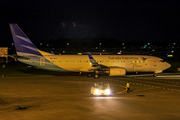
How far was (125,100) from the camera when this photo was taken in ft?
67.8

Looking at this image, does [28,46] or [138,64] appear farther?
[138,64]

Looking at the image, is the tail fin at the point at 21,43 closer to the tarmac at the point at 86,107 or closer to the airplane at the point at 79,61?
the airplane at the point at 79,61

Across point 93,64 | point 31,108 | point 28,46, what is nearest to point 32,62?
point 28,46

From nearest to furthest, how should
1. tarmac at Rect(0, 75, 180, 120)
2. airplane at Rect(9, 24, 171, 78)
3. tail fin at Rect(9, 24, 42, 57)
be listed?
tarmac at Rect(0, 75, 180, 120)
tail fin at Rect(9, 24, 42, 57)
airplane at Rect(9, 24, 171, 78)

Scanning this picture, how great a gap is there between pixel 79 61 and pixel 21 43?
1113 cm

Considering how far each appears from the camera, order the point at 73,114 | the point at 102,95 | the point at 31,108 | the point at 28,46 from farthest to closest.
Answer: the point at 28,46 → the point at 102,95 → the point at 31,108 → the point at 73,114

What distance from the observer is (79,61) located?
40.7m

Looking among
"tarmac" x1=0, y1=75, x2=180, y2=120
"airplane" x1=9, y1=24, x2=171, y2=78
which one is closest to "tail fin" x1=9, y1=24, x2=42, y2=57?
"airplane" x1=9, y1=24, x2=171, y2=78

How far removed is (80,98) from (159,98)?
8104 millimetres

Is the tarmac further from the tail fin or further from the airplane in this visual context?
the tail fin

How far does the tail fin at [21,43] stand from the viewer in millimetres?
38062

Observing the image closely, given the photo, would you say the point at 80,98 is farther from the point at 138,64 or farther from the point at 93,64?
the point at 138,64

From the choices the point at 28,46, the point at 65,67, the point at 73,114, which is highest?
the point at 28,46

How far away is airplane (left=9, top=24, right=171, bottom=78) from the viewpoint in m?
38.6
